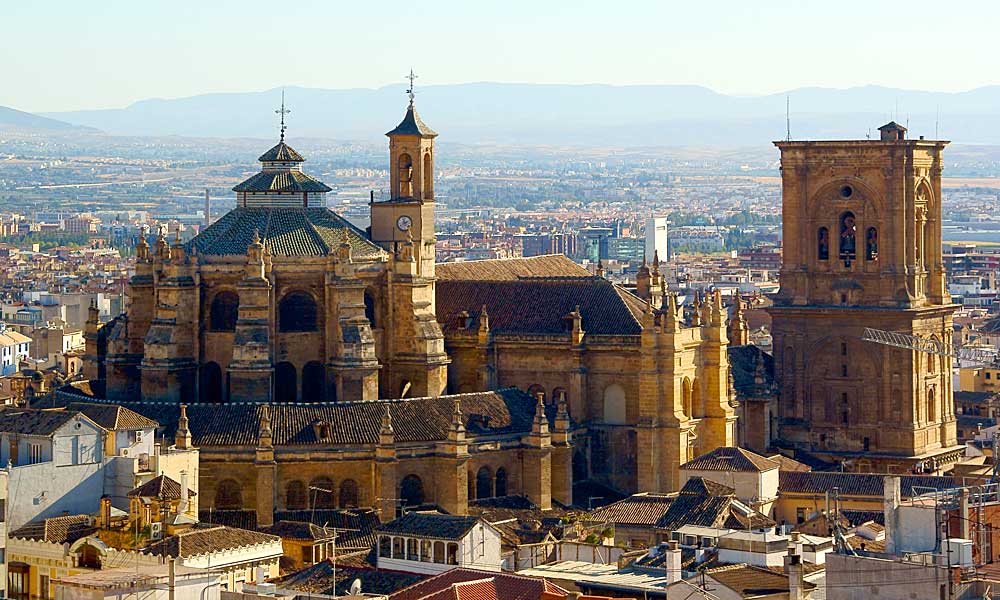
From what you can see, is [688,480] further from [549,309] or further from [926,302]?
[926,302]

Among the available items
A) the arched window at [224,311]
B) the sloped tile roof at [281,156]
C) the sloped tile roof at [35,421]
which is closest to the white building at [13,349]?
the sloped tile roof at [281,156]

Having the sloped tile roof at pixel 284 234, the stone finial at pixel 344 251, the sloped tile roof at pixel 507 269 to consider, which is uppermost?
the sloped tile roof at pixel 284 234

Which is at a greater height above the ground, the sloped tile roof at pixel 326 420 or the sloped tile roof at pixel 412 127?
the sloped tile roof at pixel 412 127

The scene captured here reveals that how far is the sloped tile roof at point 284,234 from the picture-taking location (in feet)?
290

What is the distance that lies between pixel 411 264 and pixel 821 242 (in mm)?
19474

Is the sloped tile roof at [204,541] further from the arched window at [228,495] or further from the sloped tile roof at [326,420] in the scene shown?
the sloped tile roof at [326,420]

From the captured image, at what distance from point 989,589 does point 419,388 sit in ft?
142

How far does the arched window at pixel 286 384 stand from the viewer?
87.9 m

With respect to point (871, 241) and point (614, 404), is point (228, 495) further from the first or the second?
point (871, 241)

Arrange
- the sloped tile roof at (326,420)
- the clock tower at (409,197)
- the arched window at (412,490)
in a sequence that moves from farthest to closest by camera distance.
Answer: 1. the clock tower at (409,197)
2. the arched window at (412,490)
3. the sloped tile roof at (326,420)

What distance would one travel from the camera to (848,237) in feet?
335

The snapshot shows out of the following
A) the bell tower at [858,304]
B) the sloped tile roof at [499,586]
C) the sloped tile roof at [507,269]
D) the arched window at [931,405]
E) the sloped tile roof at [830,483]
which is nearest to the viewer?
the sloped tile roof at [499,586]

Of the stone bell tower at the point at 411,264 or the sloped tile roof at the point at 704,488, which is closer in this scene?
the sloped tile roof at the point at 704,488

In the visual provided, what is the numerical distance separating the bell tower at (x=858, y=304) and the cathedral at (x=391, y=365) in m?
7.72
